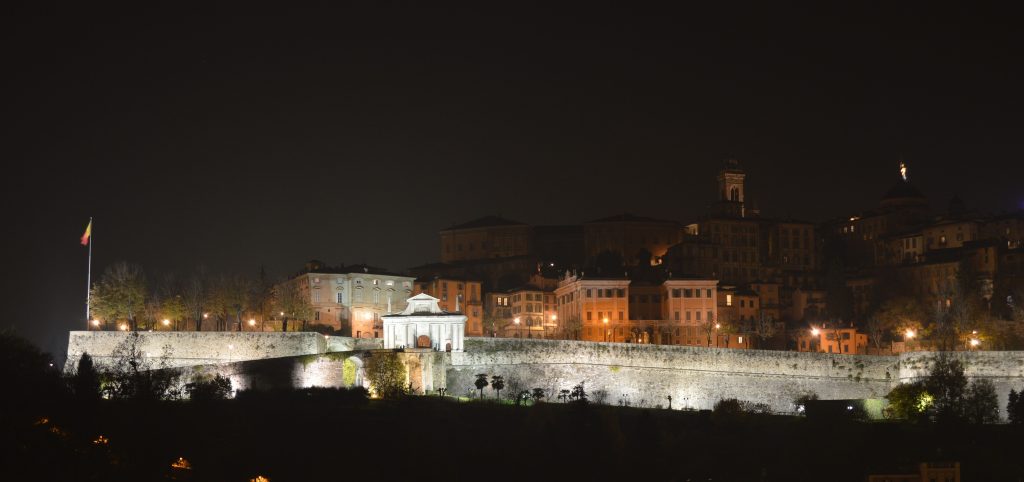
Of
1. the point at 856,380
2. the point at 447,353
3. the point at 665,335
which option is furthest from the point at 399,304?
the point at 856,380

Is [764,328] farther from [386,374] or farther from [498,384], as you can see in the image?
[386,374]

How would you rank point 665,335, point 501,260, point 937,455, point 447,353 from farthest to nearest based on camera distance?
point 501,260, point 665,335, point 447,353, point 937,455

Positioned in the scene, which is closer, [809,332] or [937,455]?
[937,455]

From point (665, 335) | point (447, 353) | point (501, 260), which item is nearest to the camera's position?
point (447, 353)

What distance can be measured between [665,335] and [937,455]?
32012 millimetres

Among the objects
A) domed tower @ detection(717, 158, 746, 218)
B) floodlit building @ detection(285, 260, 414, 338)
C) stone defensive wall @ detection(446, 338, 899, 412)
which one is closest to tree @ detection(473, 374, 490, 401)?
stone defensive wall @ detection(446, 338, 899, 412)

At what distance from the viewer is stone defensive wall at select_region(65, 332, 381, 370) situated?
234 feet

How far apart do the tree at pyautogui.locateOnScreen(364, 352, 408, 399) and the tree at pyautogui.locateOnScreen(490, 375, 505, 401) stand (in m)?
4.53

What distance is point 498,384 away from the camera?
6844cm

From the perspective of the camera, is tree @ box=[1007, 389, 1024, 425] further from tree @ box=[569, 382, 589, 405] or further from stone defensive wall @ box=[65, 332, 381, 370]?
stone defensive wall @ box=[65, 332, 381, 370]

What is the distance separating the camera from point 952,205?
113 metres

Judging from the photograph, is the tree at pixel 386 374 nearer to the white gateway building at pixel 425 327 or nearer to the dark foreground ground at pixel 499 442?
the dark foreground ground at pixel 499 442

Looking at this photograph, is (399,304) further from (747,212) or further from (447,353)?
(747,212)

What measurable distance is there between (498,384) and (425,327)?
5261 millimetres
